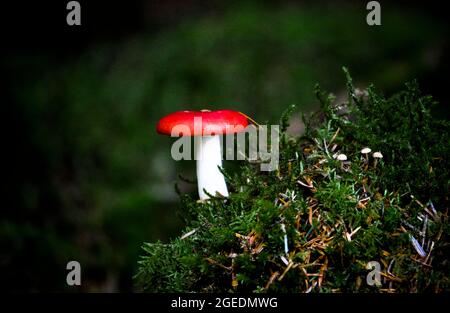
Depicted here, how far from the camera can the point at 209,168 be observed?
2305mm

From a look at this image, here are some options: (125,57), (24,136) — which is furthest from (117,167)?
(125,57)

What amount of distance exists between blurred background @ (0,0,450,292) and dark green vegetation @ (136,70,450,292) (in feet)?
6.35

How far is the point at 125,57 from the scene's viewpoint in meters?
8.43

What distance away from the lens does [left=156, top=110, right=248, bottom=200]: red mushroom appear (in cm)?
204

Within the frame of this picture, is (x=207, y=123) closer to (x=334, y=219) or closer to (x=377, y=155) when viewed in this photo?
(x=334, y=219)

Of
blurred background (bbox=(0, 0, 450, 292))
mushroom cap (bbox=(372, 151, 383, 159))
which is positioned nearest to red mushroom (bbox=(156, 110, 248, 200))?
mushroom cap (bbox=(372, 151, 383, 159))

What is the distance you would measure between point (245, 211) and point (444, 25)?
8.05 m

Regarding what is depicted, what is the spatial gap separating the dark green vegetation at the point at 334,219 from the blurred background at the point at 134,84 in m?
1.94

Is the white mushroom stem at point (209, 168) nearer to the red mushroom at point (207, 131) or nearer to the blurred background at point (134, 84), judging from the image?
the red mushroom at point (207, 131)

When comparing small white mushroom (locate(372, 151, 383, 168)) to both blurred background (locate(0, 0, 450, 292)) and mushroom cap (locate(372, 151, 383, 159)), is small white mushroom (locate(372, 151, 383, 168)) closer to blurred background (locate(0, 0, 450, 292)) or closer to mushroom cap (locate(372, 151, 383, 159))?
mushroom cap (locate(372, 151, 383, 159))

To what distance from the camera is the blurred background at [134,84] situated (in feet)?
16.4

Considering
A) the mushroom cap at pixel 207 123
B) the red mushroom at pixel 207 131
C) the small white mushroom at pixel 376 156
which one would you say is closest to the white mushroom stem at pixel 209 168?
the red mushroom at pixel 207 131

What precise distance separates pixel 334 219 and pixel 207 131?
827 millimetres
